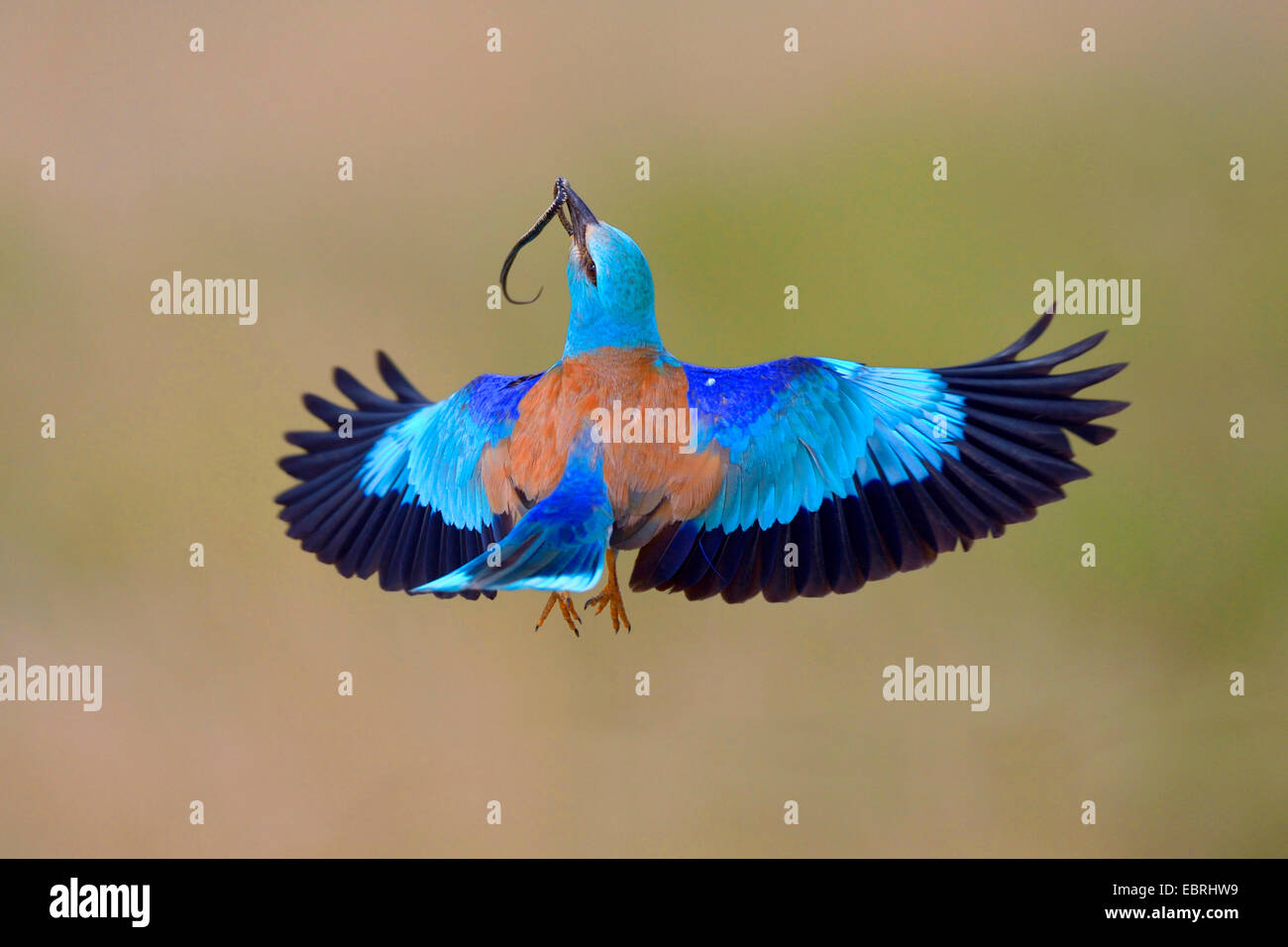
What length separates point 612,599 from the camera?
3.28 metres

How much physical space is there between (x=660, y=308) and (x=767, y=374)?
1.48 meters

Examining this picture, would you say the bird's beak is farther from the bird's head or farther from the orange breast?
the orange breast

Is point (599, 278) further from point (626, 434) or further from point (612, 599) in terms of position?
point (612, 599)

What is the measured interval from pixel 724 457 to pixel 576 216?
760 mm

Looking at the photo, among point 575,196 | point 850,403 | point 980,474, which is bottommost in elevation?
point 980,474

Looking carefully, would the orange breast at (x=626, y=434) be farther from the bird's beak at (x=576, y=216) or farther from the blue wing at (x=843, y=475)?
the bird's beak at (x=576, y=216)

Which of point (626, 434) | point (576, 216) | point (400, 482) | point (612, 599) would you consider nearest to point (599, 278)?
point (576, 216)

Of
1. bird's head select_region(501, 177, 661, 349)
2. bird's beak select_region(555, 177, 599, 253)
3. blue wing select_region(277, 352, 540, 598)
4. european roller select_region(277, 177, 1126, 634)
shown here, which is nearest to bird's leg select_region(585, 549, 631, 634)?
european roller select_region(277, 177, 1126, 634)

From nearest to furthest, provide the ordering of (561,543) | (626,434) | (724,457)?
1. (561,543)
2. (626,434)
3. (724,457)

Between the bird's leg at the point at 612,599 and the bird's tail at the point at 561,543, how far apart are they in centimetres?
15

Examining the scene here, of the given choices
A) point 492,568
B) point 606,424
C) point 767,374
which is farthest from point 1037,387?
point 492,568

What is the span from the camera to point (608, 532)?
3.13 metres

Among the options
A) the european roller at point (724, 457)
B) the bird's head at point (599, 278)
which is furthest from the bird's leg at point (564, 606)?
the bird's head at point (599, 278)

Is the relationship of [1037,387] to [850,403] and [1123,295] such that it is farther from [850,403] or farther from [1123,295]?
[1123,295]
